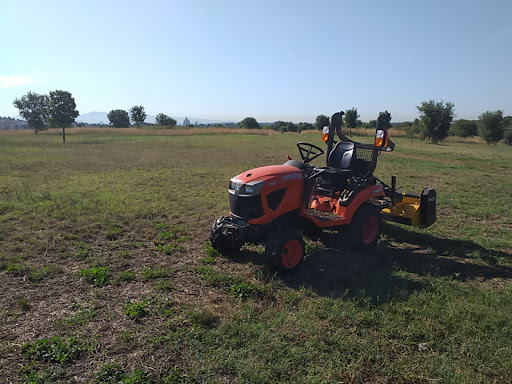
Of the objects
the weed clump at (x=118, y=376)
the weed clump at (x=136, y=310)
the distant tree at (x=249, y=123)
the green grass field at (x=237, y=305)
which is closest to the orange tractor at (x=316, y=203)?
the green grass field at (x=237, y=305)

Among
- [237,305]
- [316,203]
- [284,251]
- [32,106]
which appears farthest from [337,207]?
[32,106]

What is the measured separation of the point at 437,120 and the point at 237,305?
155 ft

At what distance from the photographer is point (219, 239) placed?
543 cm

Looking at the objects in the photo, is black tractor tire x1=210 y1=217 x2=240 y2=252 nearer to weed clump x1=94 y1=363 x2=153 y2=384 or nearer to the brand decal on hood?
the brand decal on hood

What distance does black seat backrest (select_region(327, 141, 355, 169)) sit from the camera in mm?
6398

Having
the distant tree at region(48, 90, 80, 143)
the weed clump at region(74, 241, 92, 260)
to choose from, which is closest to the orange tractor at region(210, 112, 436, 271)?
the weed clump at region(74, 241, 92, 260)

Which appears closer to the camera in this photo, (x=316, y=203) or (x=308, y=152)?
(x=308, y=152)

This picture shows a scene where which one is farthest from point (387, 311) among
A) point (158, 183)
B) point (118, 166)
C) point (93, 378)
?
point (118, 166)

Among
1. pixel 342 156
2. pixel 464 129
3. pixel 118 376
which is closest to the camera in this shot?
pixel 118 376

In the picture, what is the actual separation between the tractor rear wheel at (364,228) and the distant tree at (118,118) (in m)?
93.3

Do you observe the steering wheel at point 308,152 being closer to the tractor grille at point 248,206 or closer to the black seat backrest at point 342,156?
the black seat backrest at point 342,156

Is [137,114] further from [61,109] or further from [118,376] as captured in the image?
[118,376]

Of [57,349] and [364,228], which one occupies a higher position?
[364,228]

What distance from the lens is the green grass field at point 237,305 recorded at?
2986mm
